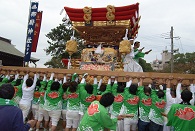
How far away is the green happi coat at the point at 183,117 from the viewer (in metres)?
3.71

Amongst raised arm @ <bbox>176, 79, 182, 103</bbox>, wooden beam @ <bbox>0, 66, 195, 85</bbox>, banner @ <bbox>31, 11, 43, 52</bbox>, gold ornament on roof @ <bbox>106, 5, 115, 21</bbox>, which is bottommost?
raised arm @ <bbox>176, 79, 182, 103</bbox>

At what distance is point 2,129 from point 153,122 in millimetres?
3566

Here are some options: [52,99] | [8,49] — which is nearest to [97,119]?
[52,99]

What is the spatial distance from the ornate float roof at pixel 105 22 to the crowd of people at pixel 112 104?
5935 mm

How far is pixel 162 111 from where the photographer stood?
5.11 meters

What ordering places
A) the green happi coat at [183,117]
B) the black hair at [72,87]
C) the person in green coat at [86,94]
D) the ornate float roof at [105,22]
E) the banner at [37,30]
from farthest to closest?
the ornate float roof at [105,22] < the banner at [37,30] < the black hair at [72,87] < the person in green coat at [86,94] < the green happi coat at [183,117]

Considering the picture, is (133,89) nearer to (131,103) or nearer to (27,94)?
(131,103)

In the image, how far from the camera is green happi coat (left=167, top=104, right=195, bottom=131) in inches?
146

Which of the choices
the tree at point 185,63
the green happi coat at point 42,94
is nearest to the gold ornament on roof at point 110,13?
the green happi coat at point 42,94

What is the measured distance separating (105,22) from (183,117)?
9.06m

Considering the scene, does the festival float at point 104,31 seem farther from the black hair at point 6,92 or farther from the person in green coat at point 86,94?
the black hair at point 6,92

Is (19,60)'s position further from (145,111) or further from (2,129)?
(2,129)

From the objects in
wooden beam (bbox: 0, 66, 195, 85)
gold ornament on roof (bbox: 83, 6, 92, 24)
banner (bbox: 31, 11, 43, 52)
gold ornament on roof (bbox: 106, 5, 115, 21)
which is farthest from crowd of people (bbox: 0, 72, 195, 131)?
gold ornament on roof (bbox: 83, 6, 92, 24)

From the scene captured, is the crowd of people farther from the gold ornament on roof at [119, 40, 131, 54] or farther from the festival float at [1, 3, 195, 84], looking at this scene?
the festival float at [1, 3, 195, 84]
